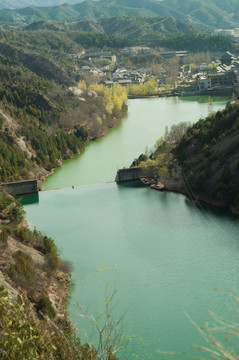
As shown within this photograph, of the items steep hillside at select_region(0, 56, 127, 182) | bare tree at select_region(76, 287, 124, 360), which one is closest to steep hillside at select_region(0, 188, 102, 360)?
bare tree at select_region(76, 287, 124, 360)

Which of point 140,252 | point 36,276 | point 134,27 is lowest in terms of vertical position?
point 140,252

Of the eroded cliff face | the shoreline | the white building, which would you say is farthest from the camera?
the white building

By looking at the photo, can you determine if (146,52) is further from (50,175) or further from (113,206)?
(113,206)

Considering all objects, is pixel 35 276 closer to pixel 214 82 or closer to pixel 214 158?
pixel 214 158

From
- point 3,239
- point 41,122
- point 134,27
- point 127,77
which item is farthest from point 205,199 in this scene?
point 134,27

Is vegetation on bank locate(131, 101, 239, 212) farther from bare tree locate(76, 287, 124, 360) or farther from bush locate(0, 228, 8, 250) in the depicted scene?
bush locate(0, 228, 8, 250)

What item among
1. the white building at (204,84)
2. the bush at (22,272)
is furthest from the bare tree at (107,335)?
the white building at (204,84)

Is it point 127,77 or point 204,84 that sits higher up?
point 127,77

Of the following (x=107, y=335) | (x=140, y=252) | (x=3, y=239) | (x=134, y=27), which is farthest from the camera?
(x=134, y=27)
